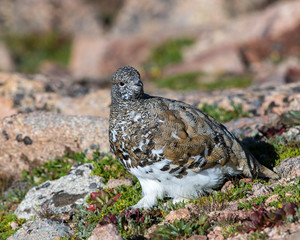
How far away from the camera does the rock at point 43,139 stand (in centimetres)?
755

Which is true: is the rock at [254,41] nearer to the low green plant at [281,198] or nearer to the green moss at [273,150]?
the green moss at [273,150]

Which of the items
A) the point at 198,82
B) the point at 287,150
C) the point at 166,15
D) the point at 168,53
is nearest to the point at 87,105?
the point at 287,150

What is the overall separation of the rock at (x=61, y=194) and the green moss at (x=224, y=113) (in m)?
2.77

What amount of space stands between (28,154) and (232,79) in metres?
8.20

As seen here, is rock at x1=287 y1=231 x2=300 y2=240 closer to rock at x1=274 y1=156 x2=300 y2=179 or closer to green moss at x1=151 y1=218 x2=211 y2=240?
green moss at x1=151 y1=218 x2=211 y2=240

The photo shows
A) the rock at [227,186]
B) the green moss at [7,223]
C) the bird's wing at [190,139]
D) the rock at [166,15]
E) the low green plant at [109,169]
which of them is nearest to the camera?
the bird's wing at [190,139]

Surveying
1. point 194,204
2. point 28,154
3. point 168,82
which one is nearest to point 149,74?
point 168,82

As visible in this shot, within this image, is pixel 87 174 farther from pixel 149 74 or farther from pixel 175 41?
pixel 175 41

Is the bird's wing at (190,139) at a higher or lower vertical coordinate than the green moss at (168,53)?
lower

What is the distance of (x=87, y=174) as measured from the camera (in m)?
6.72

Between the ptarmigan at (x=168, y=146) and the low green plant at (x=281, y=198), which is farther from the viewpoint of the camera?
the ptarmigan at (x=168, y=146)

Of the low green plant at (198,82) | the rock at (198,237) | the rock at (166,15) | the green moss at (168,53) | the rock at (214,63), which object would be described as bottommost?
the rock at (198,237)

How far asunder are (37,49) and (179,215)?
67.1 feet

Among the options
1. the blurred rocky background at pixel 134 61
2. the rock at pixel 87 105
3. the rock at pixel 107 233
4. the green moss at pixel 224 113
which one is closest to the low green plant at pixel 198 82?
the blurred rocky background at pixel 134 61
